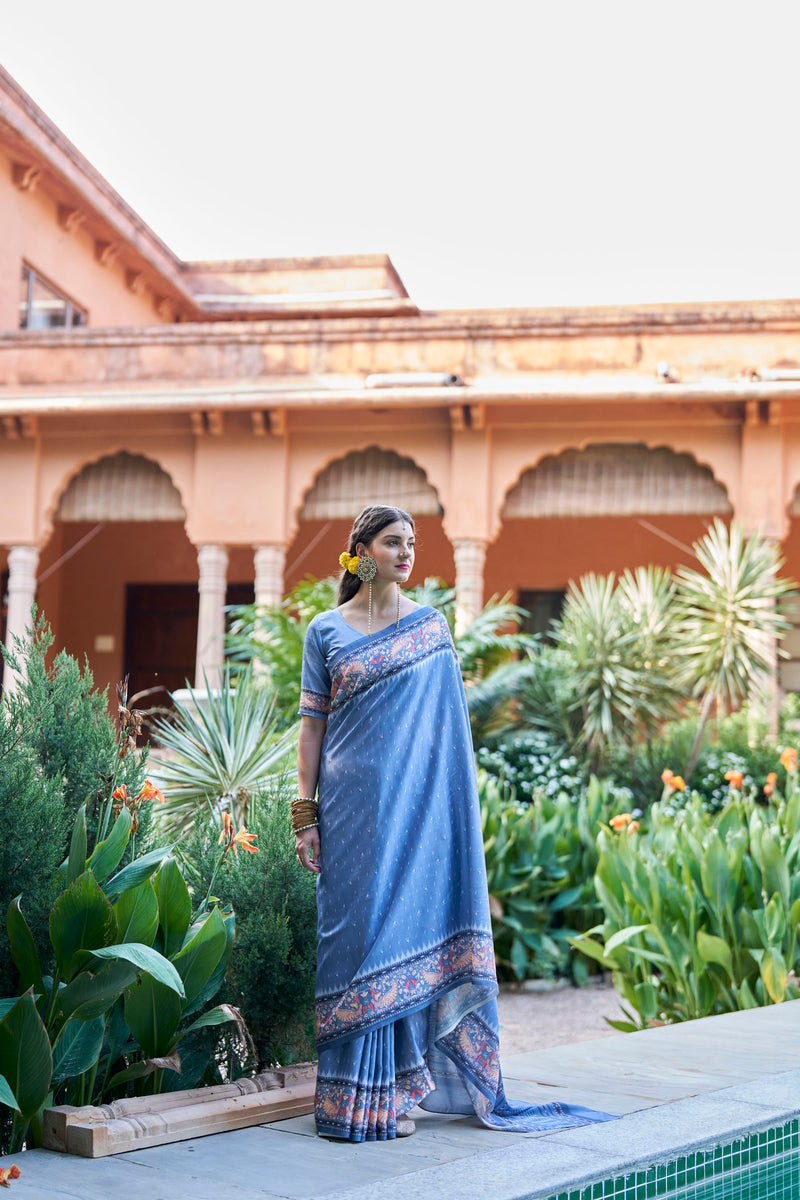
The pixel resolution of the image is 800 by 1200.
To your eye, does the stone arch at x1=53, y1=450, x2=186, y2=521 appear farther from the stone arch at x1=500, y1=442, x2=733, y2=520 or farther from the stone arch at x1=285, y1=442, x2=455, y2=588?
the stone arch at x1=500, y1=442, x2=733, y2=520

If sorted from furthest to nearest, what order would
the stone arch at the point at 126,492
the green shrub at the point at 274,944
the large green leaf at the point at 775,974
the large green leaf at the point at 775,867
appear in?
1. the stone arch at the point at 126,492
2. the large green leaf at the point at 775,867
3. the large green leaf at the point at 775,974
4. the green shrub at the point at 274,944

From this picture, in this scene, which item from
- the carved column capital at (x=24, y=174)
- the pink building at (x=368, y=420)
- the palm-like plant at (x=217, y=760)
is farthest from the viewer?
the carved column capital at (x=24, y=174)

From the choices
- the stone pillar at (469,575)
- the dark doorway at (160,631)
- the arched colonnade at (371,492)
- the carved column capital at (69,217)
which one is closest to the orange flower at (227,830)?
the arched colonnade at (371,492)

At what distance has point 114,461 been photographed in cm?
1356

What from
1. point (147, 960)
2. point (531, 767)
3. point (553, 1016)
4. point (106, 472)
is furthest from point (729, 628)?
point (147, 960)

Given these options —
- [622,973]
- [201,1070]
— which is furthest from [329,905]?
[622,973]

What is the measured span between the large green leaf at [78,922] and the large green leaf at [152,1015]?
17 cm

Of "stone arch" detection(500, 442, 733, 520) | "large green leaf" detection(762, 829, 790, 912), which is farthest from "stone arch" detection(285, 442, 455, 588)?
"large green leaf" detection(762, 829, 790, 912)

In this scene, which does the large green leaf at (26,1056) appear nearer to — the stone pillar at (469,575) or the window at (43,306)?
the stone pillar at (469,575)

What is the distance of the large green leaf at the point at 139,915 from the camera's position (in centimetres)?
281

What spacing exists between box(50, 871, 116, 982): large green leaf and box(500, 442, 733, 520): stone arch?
404 inches

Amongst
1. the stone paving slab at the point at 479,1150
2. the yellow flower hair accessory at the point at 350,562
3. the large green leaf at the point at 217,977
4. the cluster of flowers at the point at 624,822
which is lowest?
the stone paving slab at the point at 479,1150

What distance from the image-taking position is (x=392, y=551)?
10.5 feet

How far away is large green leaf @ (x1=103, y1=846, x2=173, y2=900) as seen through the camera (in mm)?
2938
